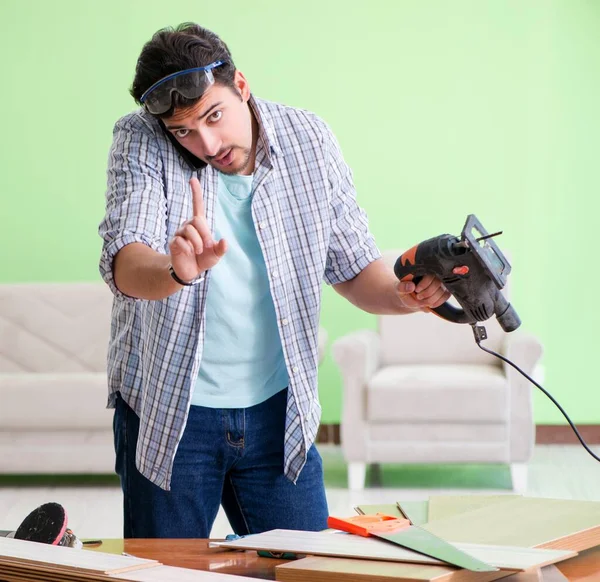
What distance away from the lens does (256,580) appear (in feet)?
3.21

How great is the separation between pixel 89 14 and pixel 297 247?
3891mm

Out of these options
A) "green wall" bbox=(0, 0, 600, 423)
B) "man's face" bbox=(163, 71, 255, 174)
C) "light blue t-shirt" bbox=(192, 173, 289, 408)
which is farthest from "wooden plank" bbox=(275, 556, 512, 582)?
"green wall" bbox=(0, 0, 600, 423)

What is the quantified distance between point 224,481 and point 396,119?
12.3 ft

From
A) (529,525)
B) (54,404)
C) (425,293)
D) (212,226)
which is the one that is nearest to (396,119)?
(54,404)

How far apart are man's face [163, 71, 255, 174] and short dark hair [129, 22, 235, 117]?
21 millimetres

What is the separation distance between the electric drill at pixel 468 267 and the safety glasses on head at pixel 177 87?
415 mm

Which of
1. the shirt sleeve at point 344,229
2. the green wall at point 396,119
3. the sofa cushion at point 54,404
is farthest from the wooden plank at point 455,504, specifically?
the green wall at point 396,119

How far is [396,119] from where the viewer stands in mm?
5098

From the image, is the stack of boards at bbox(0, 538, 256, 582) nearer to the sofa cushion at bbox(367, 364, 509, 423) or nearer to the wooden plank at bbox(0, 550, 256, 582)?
the wooden plank at bbox(0, 550, 256, 582)

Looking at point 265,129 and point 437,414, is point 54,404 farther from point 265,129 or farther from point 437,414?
point 265,129

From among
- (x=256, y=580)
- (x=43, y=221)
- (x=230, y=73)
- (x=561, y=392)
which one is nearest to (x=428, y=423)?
(x=561, y=392)

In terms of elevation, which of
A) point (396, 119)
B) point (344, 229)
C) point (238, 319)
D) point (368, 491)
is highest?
point (396, 119)

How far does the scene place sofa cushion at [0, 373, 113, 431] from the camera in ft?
13.4

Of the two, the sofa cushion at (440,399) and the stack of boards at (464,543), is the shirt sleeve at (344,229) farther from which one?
the sofa cushion at (440,399)
